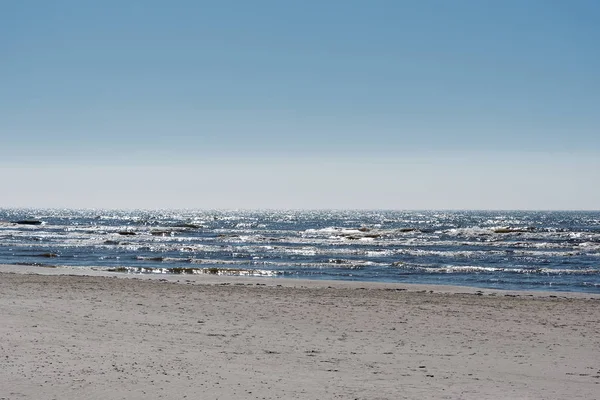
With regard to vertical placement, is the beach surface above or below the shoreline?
above

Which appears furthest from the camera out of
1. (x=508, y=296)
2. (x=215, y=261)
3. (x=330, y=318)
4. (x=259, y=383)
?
(x=215, y=261)

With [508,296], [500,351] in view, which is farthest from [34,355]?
[508,296]

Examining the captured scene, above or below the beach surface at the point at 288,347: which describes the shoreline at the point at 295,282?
below

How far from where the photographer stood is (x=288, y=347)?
437 inches

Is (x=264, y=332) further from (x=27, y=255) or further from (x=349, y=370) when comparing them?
(x=27, y=255)

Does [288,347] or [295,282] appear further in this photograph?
[295,282]

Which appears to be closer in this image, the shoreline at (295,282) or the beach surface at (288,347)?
the beach surface at (288,347)

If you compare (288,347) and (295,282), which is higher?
(288,347)

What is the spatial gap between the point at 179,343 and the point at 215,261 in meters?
28.7

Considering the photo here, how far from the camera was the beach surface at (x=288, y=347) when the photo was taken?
8.38m

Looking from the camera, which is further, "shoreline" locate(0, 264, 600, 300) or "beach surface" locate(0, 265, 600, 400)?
"shoreline" locate(0, 264, 600, 300)

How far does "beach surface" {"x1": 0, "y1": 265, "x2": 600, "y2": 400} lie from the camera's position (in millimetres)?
8383

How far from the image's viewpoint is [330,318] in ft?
48.6

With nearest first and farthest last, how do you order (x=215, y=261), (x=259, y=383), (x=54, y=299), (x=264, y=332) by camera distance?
(x=259, y=383) < (x=264, y=332) < (x=54, y=299) < (x=215, y=261)
